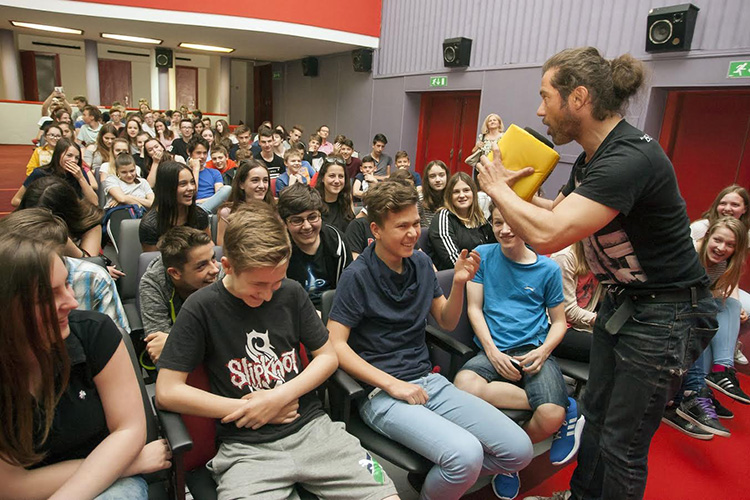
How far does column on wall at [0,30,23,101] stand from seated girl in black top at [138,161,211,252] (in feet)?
38.8

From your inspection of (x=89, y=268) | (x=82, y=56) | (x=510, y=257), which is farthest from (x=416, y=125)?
(x=82, y=56)

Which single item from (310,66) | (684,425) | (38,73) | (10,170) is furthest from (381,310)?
(38,73)

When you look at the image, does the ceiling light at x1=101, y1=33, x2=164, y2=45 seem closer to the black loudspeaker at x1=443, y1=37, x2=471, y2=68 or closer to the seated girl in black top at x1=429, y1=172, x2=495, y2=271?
the black loudspeaker at x1=443, y1=37, x2=471, y2=68

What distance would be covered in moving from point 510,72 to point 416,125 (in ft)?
8.33

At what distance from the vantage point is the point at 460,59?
22.2ft

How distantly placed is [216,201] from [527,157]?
3421 millimetres

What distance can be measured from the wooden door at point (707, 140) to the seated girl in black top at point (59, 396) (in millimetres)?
5049

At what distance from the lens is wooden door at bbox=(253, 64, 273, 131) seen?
1428cm

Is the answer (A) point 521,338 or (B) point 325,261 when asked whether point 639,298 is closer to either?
(A) point 521,338

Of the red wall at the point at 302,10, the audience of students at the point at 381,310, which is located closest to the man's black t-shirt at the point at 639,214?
the audience of students at the point at 381,310

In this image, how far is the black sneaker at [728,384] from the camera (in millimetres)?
2752

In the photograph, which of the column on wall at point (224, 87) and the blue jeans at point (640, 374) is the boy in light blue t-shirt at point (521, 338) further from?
the column on wall at point (224, 87)

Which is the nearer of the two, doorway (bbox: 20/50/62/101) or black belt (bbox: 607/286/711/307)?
black belt (bbox: 607/286/711/307)

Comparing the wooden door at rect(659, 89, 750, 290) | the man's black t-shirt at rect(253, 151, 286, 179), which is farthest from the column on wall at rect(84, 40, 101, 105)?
the wooden door at rect(659, 89, 750, 290)
